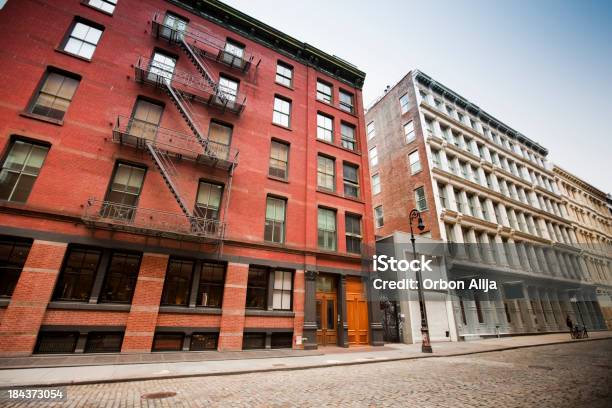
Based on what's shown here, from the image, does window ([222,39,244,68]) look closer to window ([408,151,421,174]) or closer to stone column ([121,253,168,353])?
stone column ([121,253,168,353])

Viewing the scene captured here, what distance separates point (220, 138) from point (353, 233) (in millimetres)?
10096

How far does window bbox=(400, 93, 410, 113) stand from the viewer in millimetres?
26981

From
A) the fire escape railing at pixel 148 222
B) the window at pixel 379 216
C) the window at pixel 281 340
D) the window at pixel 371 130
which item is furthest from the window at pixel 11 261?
the window at pixel 371 130

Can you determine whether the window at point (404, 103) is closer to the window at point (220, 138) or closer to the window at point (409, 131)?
the window at point (409, 131)

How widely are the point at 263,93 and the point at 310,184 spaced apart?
22.3 ft

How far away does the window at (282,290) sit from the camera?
45.1 feet

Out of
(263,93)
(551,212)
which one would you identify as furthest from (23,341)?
(551,212)

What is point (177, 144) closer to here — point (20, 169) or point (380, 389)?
point (20, 169)

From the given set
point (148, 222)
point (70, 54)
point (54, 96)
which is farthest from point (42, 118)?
point (148, 222)

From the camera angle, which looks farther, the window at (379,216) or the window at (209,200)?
the window at (379,216)

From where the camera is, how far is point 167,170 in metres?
12.7

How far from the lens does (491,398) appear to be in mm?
5824

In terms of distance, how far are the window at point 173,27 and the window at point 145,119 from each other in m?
4.30

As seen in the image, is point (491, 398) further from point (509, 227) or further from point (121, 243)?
point (509, 227)
